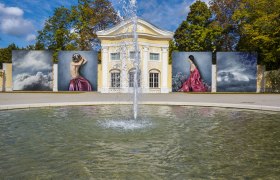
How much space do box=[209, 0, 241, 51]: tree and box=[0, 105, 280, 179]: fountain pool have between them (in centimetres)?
3906

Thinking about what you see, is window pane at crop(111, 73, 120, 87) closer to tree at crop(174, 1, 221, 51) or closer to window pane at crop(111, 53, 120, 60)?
window pane at crop(111, 53, 120, 60)

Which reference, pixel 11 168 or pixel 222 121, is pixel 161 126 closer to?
pixel 222 121

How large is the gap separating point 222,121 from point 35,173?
8.54 metres

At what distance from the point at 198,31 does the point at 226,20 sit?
187 inches

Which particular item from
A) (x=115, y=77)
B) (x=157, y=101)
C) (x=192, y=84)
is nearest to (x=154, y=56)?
(x=115, y=77)

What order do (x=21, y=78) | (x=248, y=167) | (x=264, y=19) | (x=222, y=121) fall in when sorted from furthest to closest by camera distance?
(x=21, y=78)
(x=264, y=19)
(x=222, y=121)
(x=248, y=167)

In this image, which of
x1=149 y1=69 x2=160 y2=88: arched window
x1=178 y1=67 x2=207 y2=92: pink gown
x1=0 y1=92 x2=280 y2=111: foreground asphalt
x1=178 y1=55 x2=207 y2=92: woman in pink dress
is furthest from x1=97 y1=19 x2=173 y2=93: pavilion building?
→ x1=0 y1=92 x2=280 y2=111: foreground asphalt

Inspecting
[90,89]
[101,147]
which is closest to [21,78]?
[90,89]

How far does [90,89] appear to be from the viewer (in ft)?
131

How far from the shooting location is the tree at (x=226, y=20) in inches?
1853

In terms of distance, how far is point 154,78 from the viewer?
38188 mm

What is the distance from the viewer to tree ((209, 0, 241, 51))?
4706 centimetres

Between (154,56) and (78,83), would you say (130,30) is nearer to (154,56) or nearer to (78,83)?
(154,56)

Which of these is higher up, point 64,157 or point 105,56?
point 105,56
